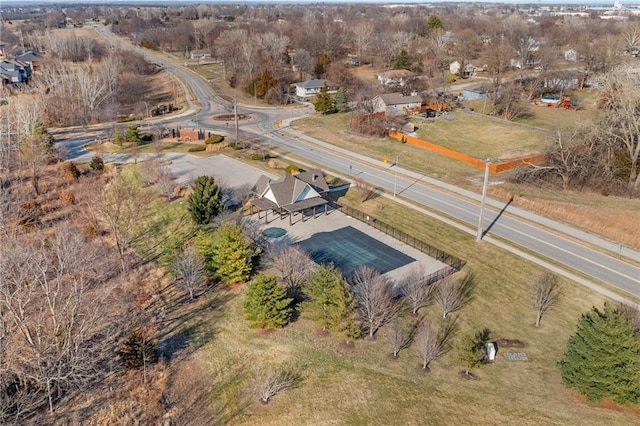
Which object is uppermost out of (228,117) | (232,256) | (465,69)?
(465,69)

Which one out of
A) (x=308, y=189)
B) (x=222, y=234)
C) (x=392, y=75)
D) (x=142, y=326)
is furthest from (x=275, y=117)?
(x=142, y=326)

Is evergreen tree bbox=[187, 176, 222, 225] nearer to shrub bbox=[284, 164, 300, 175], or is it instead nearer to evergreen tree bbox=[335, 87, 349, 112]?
shrub bbox=[284, 164, 300, 175]

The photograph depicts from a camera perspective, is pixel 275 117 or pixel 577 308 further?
pixel 275 117

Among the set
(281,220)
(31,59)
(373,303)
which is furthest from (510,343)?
(31,59)

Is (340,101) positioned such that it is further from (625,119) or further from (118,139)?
(625,119)

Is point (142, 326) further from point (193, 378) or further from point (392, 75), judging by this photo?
point (392, 75)

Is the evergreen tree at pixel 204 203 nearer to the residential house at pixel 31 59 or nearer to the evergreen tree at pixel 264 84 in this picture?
the evergreen tree at pixel 264 84

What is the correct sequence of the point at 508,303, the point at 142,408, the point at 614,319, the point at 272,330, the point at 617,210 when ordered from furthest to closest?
1. the point at 617,210
2. the point at 508,303
3. the point at 272,330
4. the point at 142,408
5. the point at 614,319
